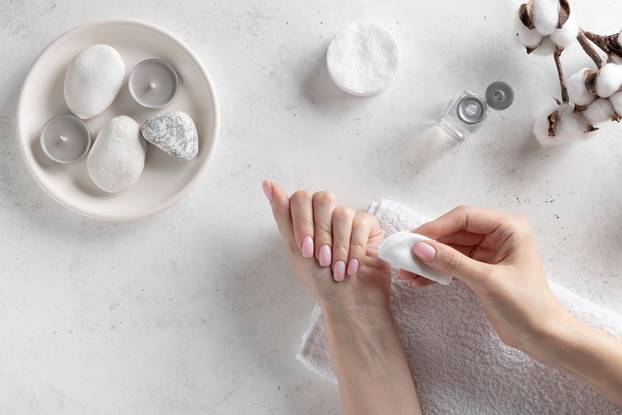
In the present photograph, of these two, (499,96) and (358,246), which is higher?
(499,96)

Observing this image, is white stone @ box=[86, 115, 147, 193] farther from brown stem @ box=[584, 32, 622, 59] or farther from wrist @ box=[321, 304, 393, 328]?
brown stem @ box=[584, 32, 622, 59]

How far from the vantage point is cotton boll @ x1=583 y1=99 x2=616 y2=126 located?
3.00 ft

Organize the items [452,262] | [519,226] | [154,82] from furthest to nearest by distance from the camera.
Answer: [154,82] < [519,226] < [452,262]

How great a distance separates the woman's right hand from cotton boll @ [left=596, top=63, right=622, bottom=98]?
21 centimetres

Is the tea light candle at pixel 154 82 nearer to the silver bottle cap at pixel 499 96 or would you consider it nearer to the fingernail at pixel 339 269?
the fingernail at pixel 339 269

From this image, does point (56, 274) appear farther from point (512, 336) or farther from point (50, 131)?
point (512, 336)

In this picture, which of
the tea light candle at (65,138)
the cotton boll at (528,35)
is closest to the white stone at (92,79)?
the tea light candle at (65,138)

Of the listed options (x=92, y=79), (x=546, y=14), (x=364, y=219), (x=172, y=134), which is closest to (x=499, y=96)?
(x=546, y=14)

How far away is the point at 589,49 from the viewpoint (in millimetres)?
965

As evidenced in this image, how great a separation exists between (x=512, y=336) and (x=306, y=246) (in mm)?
309

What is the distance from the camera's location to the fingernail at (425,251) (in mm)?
811

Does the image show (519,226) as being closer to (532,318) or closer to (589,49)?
(532,318)

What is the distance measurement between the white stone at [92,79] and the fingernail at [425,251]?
0.54 meters

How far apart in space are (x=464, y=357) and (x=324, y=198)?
0.32 m
